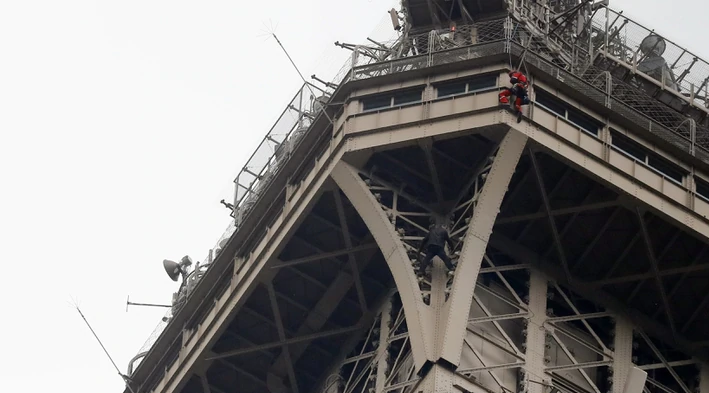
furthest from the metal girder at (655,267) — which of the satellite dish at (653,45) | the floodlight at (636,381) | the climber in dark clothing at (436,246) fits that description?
the satellite dish at (653,45)

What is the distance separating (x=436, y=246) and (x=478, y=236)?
5.10 feet

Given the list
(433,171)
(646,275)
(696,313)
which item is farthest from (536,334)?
(696,313)

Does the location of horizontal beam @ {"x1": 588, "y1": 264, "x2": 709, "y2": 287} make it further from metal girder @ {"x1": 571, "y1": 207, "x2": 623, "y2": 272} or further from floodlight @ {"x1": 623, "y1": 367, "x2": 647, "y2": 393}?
floodlight @ {"x1": 623, "y1": 367, "x2": 647, "y2": 393}

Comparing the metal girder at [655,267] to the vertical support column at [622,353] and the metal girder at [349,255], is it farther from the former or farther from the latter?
the metal girder at [349,255]

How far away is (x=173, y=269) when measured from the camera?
256ft

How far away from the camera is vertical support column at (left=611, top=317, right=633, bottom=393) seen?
63719mm

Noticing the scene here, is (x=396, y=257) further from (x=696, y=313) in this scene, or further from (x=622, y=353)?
(x=696, y=313)

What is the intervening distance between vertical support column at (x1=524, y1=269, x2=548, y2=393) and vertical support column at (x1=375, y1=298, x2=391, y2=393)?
461 centimetres

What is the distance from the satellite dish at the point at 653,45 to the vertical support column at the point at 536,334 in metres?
14.8

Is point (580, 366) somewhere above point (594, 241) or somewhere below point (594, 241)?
below

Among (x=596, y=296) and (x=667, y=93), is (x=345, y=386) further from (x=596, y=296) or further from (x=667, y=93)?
(x=667, y=93)

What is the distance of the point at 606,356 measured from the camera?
212 feet

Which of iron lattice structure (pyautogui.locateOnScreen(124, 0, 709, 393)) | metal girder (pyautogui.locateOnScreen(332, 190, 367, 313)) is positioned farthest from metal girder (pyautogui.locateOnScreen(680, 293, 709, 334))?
metal girder (pyautogui.locateOnScreen(332, 190, 367, 313))

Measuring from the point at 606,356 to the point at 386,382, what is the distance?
25.3 feet
